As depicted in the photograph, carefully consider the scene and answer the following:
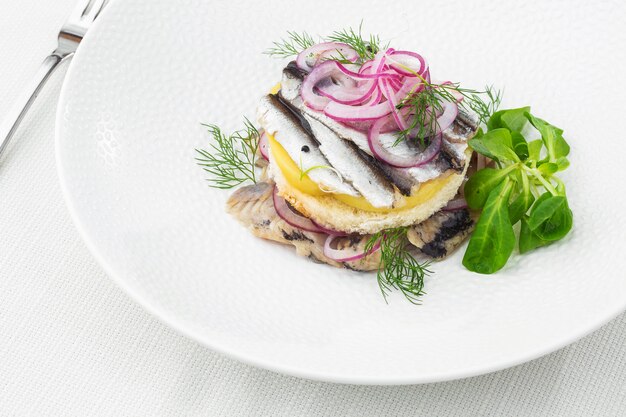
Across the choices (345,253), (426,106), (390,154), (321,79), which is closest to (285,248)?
(345,253)

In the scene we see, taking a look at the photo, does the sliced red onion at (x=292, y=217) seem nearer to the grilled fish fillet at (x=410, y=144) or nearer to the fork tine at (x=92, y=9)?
the grilled fish fillet at (x=410, y=144)

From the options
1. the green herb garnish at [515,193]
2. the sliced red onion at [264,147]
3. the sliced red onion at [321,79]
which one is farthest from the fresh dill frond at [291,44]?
the green herb garnish at [515,193]

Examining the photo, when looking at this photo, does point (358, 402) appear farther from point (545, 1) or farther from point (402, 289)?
point (545, 1)

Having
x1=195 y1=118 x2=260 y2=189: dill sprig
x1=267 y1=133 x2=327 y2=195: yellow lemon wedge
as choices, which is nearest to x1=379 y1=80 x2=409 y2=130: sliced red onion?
x1=267 y1=133 x2=327 y2=195: yellow lemon wedge

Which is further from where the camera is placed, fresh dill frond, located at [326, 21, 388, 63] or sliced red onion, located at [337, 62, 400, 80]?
fresh dill frond, located at [326, 21, 388, 63]

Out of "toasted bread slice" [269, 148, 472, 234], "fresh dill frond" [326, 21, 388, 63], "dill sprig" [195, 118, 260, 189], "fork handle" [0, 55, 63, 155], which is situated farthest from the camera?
"fork handle" [0, 55, 63, 155]

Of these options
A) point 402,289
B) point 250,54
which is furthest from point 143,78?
point 402,289

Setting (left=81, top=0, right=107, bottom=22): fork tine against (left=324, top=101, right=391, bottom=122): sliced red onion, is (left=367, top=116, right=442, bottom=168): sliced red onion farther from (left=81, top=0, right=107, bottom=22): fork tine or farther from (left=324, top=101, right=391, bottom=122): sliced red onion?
(left=81, top=0, right=107, bottom=22): fork tine
